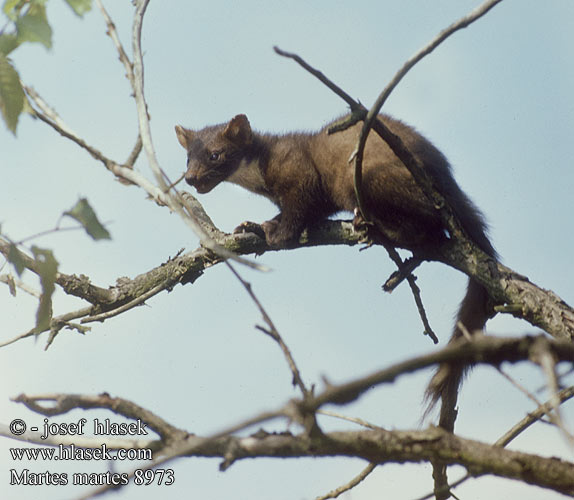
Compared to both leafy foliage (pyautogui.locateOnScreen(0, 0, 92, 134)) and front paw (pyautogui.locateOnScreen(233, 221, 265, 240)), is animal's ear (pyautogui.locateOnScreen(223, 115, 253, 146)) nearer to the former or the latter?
front paw (pyautogui.locateOnScreen(233, 221, 265, 240))

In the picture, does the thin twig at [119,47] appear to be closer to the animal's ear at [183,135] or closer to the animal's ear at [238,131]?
the animal's ear at [238,131]

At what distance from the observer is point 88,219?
2.15 m

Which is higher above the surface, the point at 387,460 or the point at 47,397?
the point at 47,397

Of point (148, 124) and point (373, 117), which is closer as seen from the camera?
point (148, 124)

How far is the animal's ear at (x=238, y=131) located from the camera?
6410 millimetres

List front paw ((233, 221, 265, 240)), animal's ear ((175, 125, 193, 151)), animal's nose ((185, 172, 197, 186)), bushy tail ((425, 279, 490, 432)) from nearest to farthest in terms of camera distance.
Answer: bushy tail ((425, 279, 490, 432)) → front paw ((233, 221, 265, 240)) → animal's nose ((185, 172, 197, 186)) → animal's ear ((175, 125, 193, 151))

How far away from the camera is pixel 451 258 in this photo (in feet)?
14.3

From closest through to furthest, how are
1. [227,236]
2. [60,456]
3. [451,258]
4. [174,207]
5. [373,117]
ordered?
[174,207], [60,456], [373,117], [451,258], [227,236]

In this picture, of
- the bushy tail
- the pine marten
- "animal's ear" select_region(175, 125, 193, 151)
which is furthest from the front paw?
"animal's ear" select_region(175, 125, 193, 151)

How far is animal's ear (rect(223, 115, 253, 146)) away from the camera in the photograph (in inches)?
252

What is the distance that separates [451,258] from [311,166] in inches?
68.9

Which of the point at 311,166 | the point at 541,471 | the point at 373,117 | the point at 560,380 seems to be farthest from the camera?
the point at 311,166

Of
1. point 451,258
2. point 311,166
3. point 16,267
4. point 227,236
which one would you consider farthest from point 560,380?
point 311,166

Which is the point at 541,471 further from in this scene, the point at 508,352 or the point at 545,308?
the point at 545,308
